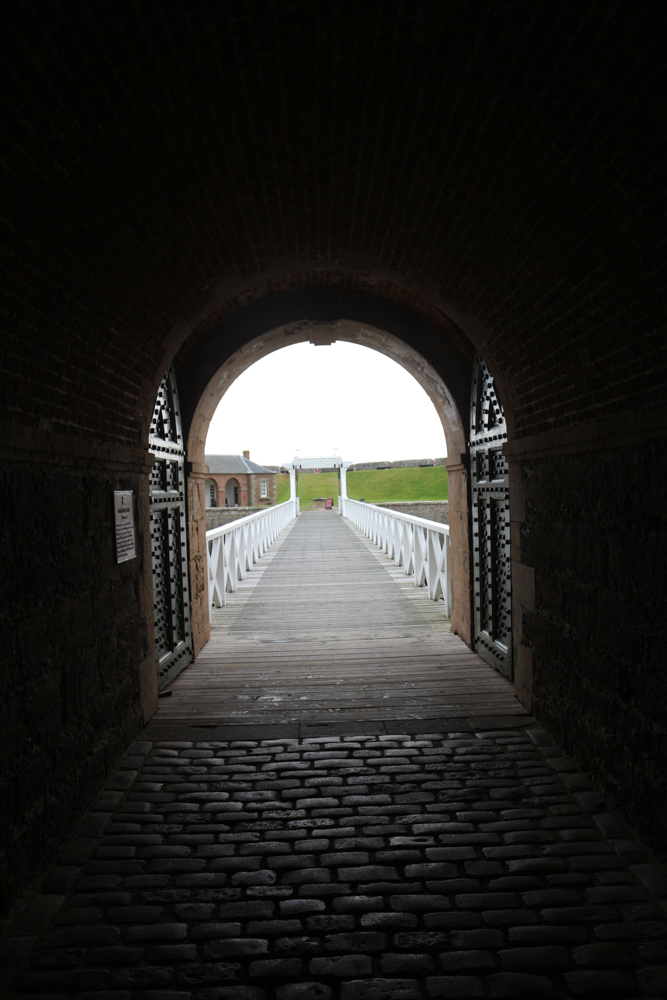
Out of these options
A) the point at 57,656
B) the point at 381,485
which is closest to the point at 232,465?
the point at 381,485

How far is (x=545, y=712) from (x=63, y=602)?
3166 mm

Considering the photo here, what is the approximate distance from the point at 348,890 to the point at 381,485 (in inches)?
2523

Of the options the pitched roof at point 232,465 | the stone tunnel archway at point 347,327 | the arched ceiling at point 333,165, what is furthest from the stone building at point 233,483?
the arched ceiling at point 333,165

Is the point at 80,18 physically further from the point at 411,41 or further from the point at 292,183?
the point at 292,183

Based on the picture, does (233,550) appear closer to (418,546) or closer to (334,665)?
(418,546)

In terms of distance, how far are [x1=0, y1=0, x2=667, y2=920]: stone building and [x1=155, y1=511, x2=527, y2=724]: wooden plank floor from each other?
526 mm

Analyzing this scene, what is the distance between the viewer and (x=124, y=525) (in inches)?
176

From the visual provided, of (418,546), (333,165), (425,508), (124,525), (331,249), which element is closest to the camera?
(333,165)

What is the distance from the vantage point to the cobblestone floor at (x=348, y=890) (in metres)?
2.27

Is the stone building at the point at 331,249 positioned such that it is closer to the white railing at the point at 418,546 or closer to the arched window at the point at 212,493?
the white railing at the point at 418,546

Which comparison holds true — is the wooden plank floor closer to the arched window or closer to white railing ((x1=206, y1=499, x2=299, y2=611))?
white railing ((x1=206, y1=499, x2=299, y2=611))

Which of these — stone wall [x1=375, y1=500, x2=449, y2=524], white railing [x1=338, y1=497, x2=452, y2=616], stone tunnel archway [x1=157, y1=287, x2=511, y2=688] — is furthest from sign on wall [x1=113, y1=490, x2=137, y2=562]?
stone wall [x1=375, y1=500, x2=449, y2=524]

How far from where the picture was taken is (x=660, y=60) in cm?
226

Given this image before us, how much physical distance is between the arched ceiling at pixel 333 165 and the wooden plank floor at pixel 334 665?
2.30 m
